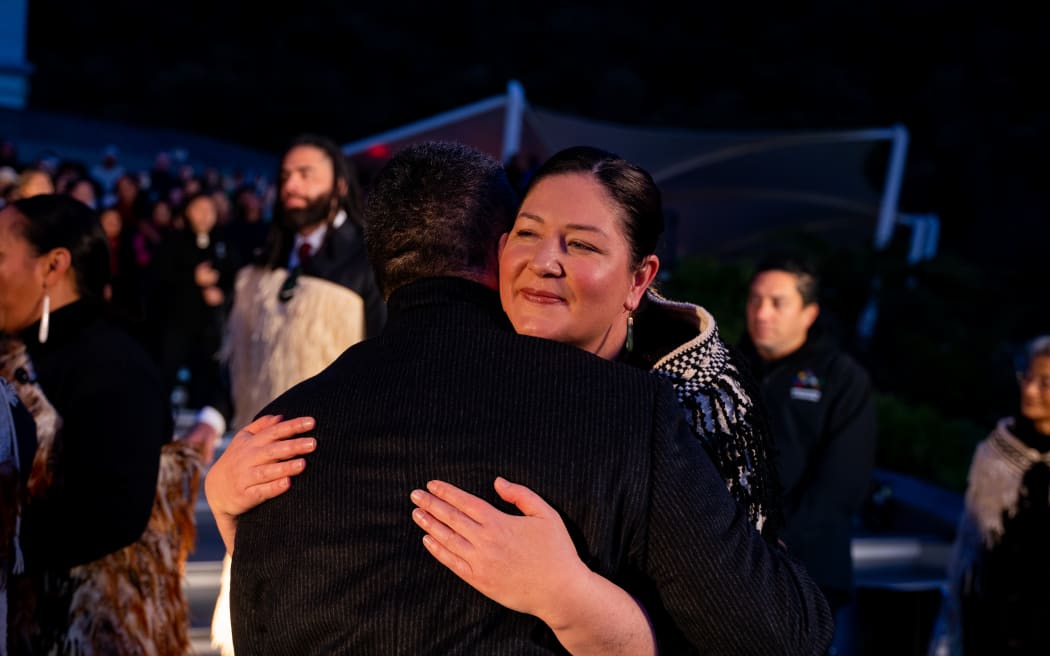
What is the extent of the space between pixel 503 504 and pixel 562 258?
0.46 meters

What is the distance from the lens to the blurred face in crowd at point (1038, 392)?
4145 mm

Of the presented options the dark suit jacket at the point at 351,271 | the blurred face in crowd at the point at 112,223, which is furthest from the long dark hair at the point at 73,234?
the blurred face in crowd at the point at 112,223

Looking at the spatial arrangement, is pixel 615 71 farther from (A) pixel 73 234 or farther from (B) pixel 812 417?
(A) pixel 73 234

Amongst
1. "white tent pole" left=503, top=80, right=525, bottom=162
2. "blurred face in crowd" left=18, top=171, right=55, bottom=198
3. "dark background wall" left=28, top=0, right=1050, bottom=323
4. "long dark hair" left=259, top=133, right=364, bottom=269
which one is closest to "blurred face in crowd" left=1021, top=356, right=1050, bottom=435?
"long dark hair" left=259, top=133, right=364, bottom=269

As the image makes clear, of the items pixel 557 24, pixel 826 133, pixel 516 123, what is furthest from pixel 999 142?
pixel 516 123

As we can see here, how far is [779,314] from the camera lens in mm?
4266

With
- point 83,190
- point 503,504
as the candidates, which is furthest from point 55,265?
point 83,190

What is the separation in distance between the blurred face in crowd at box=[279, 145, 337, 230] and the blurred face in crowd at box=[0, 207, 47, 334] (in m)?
1.29

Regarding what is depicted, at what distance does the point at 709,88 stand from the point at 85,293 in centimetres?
3811

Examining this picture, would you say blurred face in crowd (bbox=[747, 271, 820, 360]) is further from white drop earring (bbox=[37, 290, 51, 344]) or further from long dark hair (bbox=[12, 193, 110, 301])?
white drop earring (bbox=[37, 290, 51, 344])

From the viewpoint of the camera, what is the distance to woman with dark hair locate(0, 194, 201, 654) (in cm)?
256

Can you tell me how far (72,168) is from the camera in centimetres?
874

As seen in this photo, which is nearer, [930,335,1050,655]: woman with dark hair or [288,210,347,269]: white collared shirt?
[288,210,347,269]: white collared shirt

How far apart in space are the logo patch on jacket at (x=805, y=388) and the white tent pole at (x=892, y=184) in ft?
36.5
